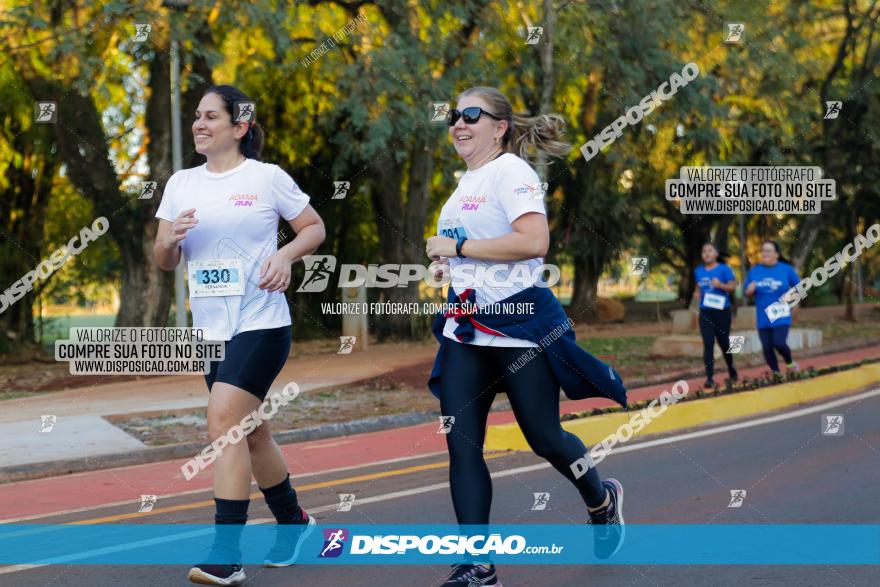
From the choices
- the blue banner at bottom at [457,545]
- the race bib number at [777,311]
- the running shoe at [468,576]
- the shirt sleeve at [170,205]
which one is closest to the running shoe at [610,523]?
the blue banner at bottom at [457,545]

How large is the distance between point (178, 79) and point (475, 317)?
11.7 m

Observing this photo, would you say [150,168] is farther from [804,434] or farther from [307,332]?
[804,434]

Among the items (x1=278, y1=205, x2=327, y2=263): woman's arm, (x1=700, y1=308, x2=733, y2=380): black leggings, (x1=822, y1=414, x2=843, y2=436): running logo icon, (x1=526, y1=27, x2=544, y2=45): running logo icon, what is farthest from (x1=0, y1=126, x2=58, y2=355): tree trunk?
(x1=278, y1=205, x2=327, y2=263): woman's arm

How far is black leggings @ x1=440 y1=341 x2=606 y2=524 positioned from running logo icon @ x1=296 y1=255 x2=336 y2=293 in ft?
62.0

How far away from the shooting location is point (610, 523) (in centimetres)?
500

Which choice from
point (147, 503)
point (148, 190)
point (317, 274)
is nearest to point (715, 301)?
point (148, 190)

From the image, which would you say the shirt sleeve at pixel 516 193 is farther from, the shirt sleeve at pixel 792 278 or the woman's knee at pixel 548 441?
the shirt sleeve at pixel 792 278

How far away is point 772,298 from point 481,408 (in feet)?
31.5

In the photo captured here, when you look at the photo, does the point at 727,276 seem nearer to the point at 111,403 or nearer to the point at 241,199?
the point at 111,403

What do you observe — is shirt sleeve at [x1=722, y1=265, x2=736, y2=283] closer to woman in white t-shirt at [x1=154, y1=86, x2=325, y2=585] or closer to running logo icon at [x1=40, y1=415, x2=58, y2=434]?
running logo icon at [x1=40, y1=415, x2=58, y2=434]

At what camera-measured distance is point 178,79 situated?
50.1 ft

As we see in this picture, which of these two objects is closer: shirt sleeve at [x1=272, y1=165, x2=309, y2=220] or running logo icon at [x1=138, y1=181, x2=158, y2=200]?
shirt sleeve at [x1=272, y1=165, x2=309, y2=220]

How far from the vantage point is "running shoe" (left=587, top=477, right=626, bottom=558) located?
4965 millimetres

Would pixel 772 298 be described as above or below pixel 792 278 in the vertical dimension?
below
